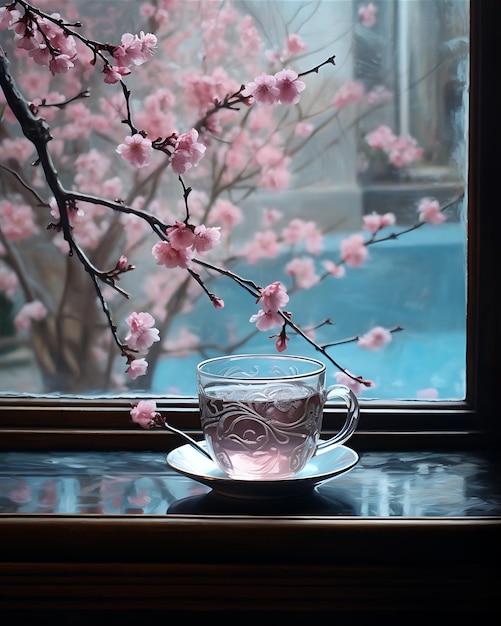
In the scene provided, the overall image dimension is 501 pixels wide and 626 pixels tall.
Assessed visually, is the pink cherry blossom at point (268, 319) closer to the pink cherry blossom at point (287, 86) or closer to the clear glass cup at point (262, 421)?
the clear glass cup at point (262, 421)

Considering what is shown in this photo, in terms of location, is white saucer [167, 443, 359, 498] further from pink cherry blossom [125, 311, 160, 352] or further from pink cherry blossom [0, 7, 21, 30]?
pink cherry blossom [0, 7, 21, 30]

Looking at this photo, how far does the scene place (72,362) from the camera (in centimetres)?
115

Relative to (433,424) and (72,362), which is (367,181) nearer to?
(433,424)

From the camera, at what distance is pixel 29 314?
3.77 ft

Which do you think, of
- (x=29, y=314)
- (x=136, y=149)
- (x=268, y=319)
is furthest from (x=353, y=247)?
(x=29, y=314)

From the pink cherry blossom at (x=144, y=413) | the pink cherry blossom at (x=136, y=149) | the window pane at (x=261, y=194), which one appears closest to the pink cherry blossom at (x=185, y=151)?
the pink cherry blossom at (x=136, y=149)

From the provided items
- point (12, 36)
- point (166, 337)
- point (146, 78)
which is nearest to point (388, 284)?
point (166, 337)

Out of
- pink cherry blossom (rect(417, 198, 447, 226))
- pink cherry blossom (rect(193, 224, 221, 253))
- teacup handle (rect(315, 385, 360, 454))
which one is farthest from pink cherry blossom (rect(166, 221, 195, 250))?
pink cherry blossom (rect(417, 198, 447, 226))

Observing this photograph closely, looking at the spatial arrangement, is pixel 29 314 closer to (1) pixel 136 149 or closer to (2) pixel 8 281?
(2) pixel 8 281

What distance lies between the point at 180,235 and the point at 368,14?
0.42m

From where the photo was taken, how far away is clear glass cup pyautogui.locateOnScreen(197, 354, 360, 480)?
2.79ft

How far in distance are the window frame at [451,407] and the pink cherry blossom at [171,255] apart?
241mm

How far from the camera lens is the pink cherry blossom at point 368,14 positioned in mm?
1086

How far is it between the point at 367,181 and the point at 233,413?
429 mm
